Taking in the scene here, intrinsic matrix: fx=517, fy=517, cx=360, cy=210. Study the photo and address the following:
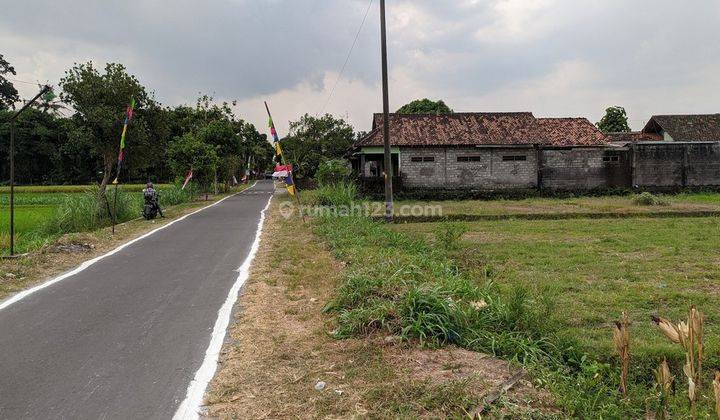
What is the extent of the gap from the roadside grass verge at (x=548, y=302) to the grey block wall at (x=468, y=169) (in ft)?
54.6

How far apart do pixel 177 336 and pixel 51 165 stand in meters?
66.1

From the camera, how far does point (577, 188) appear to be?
28.2 meters

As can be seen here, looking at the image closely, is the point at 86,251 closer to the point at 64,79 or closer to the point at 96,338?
the point at 96,338

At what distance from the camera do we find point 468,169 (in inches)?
1101

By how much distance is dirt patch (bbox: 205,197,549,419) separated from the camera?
3613mm

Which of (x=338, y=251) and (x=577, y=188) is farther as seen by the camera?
(x=577, y=188)

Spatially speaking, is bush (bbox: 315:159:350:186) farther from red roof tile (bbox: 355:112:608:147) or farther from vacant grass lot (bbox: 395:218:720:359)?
vacant grass lot (bbox: 395:218:720:359)

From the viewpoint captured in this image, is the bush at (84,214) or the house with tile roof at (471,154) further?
the house with tile roof at (471,154)

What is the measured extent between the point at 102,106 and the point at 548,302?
2029cm

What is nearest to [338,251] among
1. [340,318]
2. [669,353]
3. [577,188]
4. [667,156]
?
[340,318]

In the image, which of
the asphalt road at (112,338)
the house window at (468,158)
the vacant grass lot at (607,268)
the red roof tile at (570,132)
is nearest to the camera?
the asphalt road at (112,338)

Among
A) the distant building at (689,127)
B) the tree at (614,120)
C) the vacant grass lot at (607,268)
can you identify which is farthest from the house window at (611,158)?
the tree at (614,120)

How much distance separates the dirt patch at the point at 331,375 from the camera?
142 inches

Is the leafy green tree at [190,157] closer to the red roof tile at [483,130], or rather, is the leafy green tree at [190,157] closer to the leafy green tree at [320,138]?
the red roof tile at [483,130]
